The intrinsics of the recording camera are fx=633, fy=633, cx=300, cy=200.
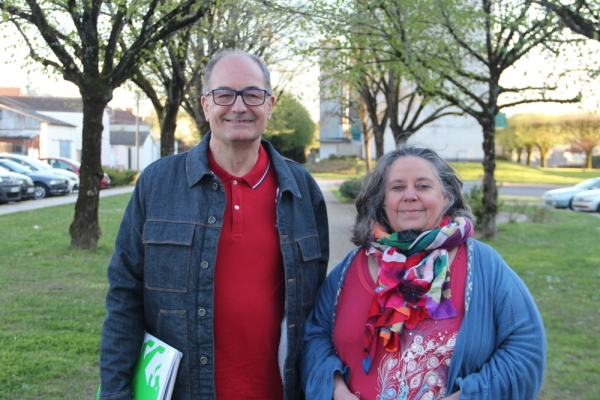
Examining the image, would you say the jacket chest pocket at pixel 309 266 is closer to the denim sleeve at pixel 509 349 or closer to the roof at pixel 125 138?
the denim sleeve at pixel 509 349

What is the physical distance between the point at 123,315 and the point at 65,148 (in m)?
47.1

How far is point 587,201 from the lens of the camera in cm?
2444

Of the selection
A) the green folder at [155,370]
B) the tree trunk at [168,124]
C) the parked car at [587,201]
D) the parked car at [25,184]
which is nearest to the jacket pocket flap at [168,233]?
the green folder at [155,370]

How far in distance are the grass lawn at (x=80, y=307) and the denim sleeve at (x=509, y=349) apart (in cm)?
318

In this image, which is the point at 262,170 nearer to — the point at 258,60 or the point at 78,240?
the point at 258,60

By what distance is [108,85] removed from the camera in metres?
10.7

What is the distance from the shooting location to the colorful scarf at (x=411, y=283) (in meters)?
2.40

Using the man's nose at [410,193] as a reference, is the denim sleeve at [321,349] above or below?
below

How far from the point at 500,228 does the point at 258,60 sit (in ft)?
51.2

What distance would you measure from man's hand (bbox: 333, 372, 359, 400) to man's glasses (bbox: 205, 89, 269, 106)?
3.85ft

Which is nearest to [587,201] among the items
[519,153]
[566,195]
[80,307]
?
[566,195]

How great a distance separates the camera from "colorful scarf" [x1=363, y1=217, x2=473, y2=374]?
2.40 m

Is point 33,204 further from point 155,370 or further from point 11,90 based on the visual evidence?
point 11,90

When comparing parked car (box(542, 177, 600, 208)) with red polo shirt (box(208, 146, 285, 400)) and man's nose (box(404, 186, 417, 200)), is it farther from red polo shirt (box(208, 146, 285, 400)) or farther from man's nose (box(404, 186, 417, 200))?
red polo shirt (box(208, 146, 285, 400))
